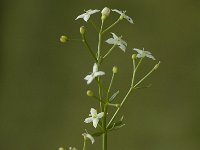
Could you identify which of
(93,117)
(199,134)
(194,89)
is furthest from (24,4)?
(93,117)

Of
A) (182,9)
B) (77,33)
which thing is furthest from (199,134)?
(77,33)

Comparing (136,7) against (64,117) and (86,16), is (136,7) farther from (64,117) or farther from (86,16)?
(86,16)

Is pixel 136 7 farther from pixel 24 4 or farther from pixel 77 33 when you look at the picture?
pixel 24 4

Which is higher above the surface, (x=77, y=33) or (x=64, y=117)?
(x=77, y=33)

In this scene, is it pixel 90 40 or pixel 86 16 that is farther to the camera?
pixel 90 40

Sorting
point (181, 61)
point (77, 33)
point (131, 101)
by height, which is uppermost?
point (77, 33)

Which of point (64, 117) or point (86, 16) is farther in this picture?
point (64, 117)
